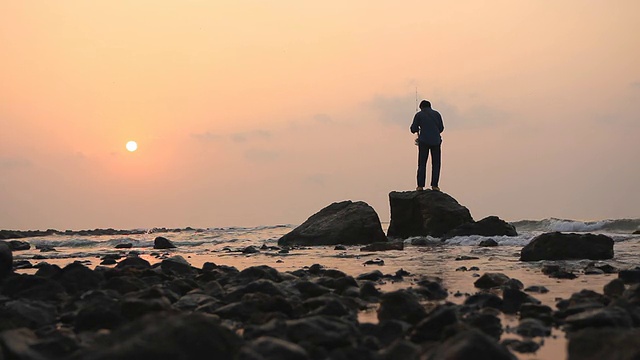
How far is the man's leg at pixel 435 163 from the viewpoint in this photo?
17.9 m

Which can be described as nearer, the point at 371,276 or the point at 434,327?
the point at 434,327

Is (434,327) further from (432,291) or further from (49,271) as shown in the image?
(49,271)

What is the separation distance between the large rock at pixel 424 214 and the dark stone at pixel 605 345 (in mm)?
13684

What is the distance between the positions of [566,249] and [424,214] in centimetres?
762

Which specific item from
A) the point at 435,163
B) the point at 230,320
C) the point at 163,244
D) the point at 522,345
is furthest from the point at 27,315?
the point at 435,163

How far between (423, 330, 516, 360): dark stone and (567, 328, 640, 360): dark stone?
455mm

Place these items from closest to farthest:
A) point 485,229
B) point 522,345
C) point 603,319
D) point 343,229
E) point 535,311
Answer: point 522,345 < point 603,319 < point 535,311 < point 485,229 < point 343,229

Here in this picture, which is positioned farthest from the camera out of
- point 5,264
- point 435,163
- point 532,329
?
point 435,163

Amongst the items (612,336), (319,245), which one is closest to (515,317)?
(612,336)

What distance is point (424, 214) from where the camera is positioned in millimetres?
17562

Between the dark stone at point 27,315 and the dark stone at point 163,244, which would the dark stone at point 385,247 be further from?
the dark stone at point 27,315

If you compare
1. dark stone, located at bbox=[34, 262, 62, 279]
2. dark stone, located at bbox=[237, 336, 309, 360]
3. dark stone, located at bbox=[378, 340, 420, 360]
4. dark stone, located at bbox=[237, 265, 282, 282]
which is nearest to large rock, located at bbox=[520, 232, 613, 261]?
dark stone, located at bbox=[237, 265, 282, 282]

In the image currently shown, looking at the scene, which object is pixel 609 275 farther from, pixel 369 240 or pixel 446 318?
pixel 369 240

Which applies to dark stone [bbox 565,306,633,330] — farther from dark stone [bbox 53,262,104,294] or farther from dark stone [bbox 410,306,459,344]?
dark stone [bbox 53,262,104,294]
